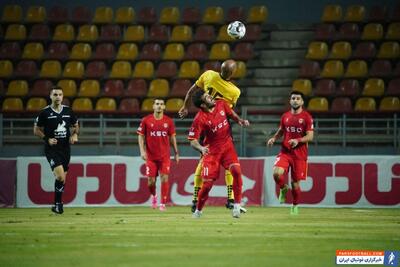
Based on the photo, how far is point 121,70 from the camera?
29.2 meters

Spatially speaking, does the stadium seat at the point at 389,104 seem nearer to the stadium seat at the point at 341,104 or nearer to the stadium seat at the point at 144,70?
the stadium seat at the point at 341,104

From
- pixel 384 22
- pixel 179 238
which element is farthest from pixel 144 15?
pixel 179 238

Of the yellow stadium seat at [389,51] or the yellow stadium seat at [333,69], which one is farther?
the yellow stadium seat at [389,51]

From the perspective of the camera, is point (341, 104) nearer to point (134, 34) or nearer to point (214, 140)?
point (134, 34)

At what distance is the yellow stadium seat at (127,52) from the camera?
29672mm

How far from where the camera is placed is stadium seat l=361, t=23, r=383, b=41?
2866cm

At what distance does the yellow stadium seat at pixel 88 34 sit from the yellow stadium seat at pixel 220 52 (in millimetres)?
3782

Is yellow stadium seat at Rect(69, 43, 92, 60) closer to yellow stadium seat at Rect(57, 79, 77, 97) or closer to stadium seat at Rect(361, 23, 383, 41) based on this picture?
yellow stadium seat at Rect(57, 79, 77, 97)

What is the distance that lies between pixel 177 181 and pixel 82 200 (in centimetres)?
227

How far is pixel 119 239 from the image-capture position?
12.7m

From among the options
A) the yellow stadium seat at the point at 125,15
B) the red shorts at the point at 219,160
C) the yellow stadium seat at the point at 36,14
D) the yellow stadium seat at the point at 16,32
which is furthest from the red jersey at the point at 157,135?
the yellow stadium seat at the point at 36,14

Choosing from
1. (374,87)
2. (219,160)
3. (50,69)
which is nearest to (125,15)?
(50,69)

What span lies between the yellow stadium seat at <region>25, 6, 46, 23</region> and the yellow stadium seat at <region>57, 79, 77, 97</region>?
11.0ft

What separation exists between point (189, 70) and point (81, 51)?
3.55 metres
